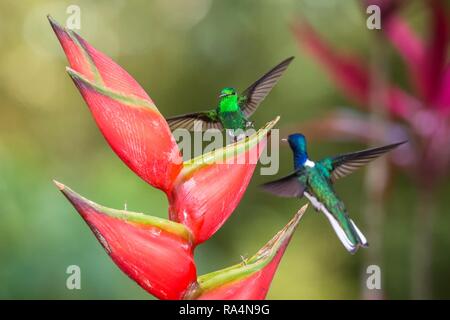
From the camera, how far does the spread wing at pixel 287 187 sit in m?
0.35

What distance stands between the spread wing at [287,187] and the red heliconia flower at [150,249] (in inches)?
2.1

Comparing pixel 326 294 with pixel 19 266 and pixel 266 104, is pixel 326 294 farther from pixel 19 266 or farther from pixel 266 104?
pixel 19 266

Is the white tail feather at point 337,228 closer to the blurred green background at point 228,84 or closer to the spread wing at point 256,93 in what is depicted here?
the spread wing at point 256,93

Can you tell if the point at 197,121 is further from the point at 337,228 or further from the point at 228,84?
the point at 228,84

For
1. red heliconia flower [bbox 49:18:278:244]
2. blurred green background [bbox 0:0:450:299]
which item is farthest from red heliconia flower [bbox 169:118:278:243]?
blurred green background [bbox 0:0:450:299]

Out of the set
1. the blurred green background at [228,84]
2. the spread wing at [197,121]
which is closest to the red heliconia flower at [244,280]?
the spread wing at [197,121]

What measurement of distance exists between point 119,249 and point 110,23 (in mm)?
2645

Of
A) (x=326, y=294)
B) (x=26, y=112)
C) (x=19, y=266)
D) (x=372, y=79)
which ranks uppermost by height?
(x=372, y=79)

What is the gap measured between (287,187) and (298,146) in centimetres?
2

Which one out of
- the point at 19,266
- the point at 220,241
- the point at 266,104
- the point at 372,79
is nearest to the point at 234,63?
the point at 266,104

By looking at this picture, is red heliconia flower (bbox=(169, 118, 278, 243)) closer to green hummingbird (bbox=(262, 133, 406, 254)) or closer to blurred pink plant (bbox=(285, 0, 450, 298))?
green hummingbird (bbox=(262, 133, 406, 254))

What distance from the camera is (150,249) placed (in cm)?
31

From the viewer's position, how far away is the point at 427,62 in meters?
0.86

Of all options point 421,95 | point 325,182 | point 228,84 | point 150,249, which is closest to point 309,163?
point 325,182
